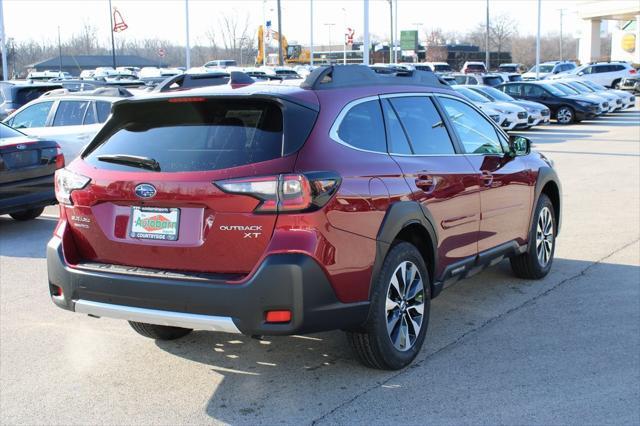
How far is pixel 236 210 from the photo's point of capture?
4051mm

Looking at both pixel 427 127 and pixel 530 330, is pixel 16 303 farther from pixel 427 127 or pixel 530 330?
pixel 530 330

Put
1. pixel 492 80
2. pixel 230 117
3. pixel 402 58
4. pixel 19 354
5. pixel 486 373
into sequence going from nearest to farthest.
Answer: pixel 230 117 → pixel 486 373 → pixel 19 354 → pixel 492 80 → pixel 402 58

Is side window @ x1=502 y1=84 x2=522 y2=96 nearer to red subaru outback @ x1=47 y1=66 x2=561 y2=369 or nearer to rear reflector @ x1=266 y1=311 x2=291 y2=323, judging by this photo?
red subaru outback @ x1=47 y1=66 x2=561 y2=369

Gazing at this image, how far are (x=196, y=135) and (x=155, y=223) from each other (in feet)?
1.85

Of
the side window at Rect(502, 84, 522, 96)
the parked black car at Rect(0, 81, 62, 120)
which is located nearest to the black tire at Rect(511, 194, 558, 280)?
the parked black car at Rect(0, 81, 62, 120)

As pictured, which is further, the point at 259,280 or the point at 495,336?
the point at 495,336

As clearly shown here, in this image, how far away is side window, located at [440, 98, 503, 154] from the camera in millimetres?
5820

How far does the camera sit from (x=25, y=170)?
978 centimetres

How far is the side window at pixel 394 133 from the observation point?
4.91 meters

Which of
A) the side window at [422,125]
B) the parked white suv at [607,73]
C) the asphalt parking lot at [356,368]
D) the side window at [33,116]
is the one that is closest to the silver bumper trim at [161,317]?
the asphalt parking lot at [356,368]

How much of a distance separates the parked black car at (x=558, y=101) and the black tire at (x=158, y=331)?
25.3 m

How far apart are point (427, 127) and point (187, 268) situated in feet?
7.04

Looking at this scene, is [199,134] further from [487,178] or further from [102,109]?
[102,109]

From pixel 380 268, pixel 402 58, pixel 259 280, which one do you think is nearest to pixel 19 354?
pixel 259 280
